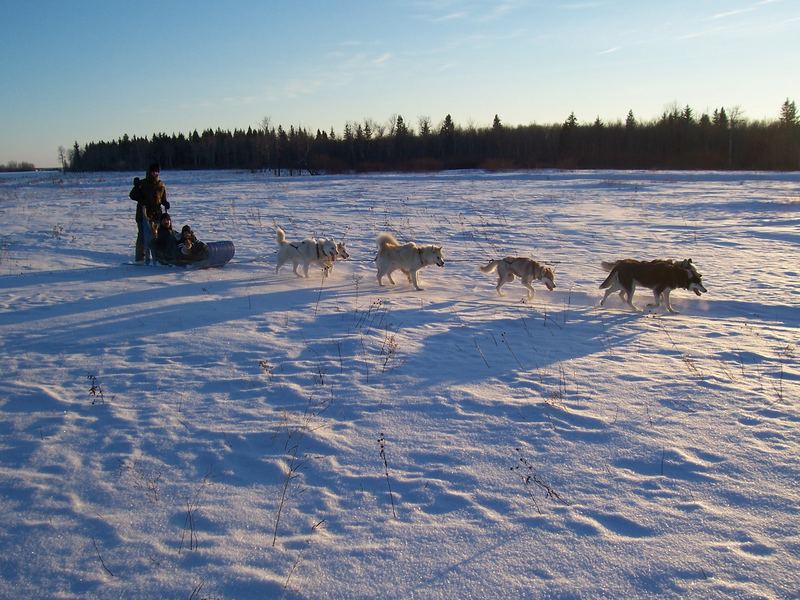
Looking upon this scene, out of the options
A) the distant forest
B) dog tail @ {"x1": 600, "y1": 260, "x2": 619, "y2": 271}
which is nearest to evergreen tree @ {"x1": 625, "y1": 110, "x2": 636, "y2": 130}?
the distant forest

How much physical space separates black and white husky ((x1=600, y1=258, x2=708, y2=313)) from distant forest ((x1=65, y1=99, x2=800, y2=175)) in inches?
2183

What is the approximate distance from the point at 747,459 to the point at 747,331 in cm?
491

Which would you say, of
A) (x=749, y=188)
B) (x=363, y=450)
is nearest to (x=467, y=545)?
(x=363, y=450)

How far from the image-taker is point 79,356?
6723 mm

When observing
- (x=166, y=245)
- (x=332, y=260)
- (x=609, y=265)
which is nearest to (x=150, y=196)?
A: (x=166, y=245)

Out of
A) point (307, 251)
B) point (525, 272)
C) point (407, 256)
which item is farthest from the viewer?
point (307, 251)

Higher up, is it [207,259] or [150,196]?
[150,196]

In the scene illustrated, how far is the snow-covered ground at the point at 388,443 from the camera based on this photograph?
3393 millimetres

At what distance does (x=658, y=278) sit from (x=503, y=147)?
87403mm

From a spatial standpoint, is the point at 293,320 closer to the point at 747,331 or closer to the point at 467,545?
the point at 467,545

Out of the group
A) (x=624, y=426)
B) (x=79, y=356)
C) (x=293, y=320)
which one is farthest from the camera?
(x=293, y=320)

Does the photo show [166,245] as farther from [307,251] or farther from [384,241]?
[384,241]

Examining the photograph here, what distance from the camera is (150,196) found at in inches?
488

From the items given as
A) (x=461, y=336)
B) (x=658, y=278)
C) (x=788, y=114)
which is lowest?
(x=461, y=336)
